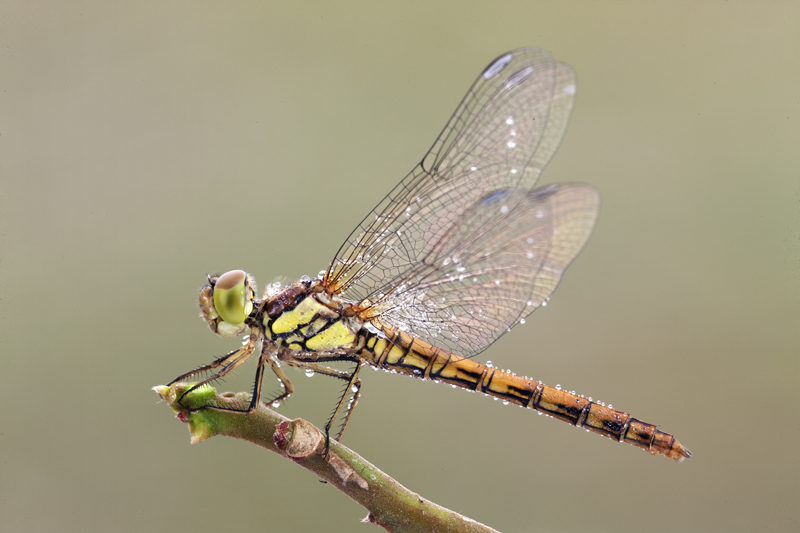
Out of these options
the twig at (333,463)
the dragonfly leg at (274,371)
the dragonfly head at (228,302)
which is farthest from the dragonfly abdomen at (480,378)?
the twig at (333,463)

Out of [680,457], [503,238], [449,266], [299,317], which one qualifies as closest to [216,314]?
[299,317]

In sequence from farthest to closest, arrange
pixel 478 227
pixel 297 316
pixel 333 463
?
pixel 478 227, pixel 297 316, pixel 333 463

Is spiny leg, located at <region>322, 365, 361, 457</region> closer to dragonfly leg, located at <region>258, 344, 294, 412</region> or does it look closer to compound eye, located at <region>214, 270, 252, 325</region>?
dragonfly leg, located at <region>258, 344, 294, 412</region>

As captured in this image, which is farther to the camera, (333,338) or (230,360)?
(333,338)

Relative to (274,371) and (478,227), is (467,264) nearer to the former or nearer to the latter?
(478,227)

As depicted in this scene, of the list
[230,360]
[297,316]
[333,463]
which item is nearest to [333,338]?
[297,316]

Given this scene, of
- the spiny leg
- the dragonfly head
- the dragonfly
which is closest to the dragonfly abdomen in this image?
the dragonfly
